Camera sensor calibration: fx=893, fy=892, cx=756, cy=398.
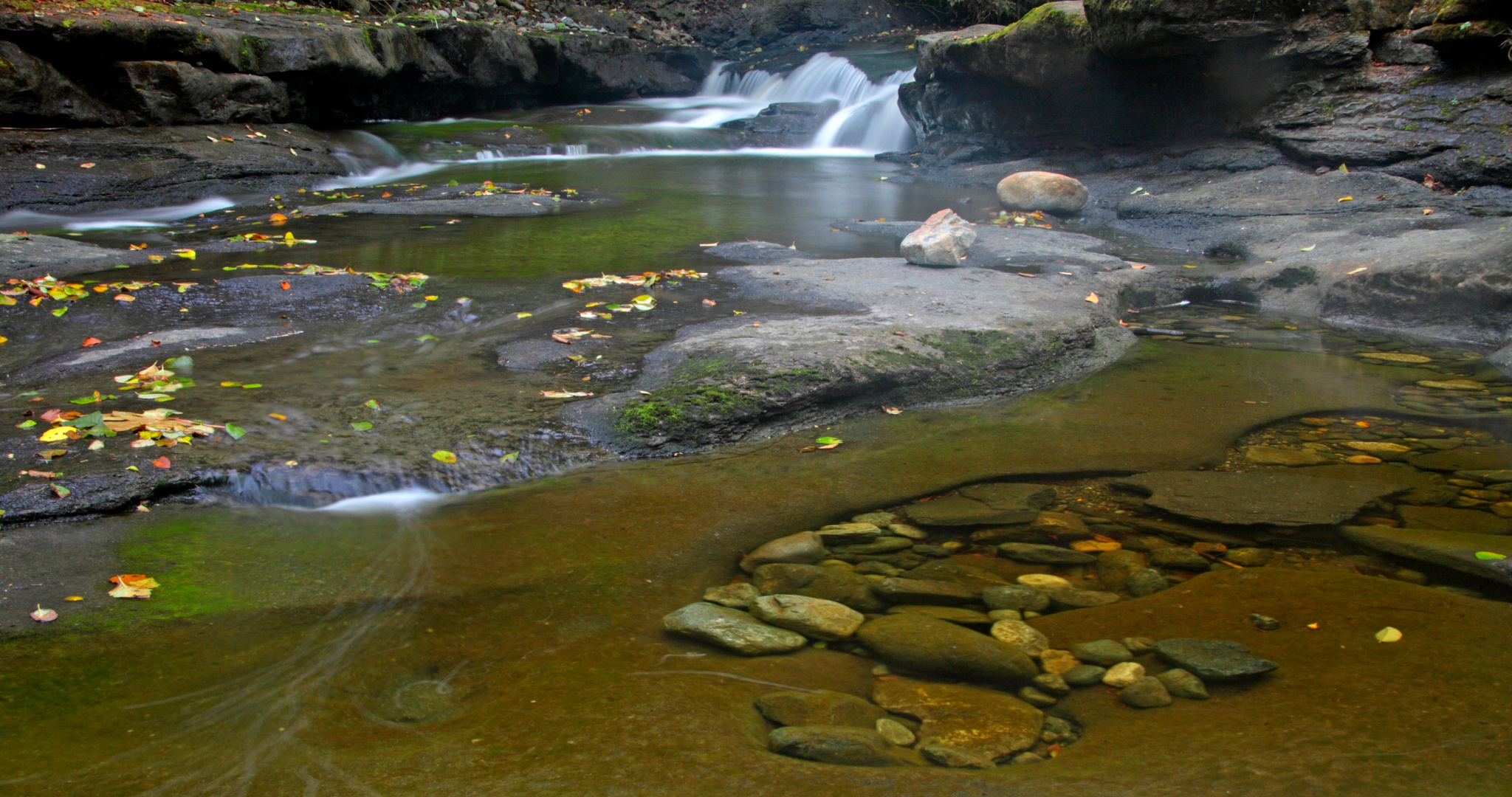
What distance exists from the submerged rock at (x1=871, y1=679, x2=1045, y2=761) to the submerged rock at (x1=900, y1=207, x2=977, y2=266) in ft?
14.9

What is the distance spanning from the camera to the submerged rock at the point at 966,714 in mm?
1970

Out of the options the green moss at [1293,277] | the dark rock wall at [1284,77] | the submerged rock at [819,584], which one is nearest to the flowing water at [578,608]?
the submerged rock at [819,584]

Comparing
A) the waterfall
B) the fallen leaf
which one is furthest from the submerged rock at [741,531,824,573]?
the waterfall

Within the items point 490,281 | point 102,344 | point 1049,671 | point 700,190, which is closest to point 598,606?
point 1049,671

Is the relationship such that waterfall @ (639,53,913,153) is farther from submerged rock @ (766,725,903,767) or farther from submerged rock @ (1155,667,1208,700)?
submerged rock @ (766,725,903,767)

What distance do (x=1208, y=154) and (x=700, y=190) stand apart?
19.5ft

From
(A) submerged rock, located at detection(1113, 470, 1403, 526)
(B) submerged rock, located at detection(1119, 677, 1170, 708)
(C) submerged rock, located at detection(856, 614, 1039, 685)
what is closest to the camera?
(B) submerged rock, located at detection(1119, 677, 1170, 708)

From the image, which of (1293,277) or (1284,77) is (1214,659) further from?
(1284,77)

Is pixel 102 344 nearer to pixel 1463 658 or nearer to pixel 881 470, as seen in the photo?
pixel 881 470

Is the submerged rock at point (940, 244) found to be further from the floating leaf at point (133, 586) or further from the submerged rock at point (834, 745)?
the floating leaf at point (133, 586)

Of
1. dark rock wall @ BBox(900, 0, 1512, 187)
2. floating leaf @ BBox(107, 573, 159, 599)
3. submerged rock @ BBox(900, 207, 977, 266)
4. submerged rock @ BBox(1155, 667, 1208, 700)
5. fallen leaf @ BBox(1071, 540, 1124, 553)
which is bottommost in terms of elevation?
fallen leaf @ BBox(1071, 540, 1124, 553)

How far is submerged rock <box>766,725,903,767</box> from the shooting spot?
188 cm

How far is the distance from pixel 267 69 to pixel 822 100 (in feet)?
34.7

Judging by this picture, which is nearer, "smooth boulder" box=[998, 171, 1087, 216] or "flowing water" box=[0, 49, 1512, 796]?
"flowing water" box=[0, 49, 1512, 796]
